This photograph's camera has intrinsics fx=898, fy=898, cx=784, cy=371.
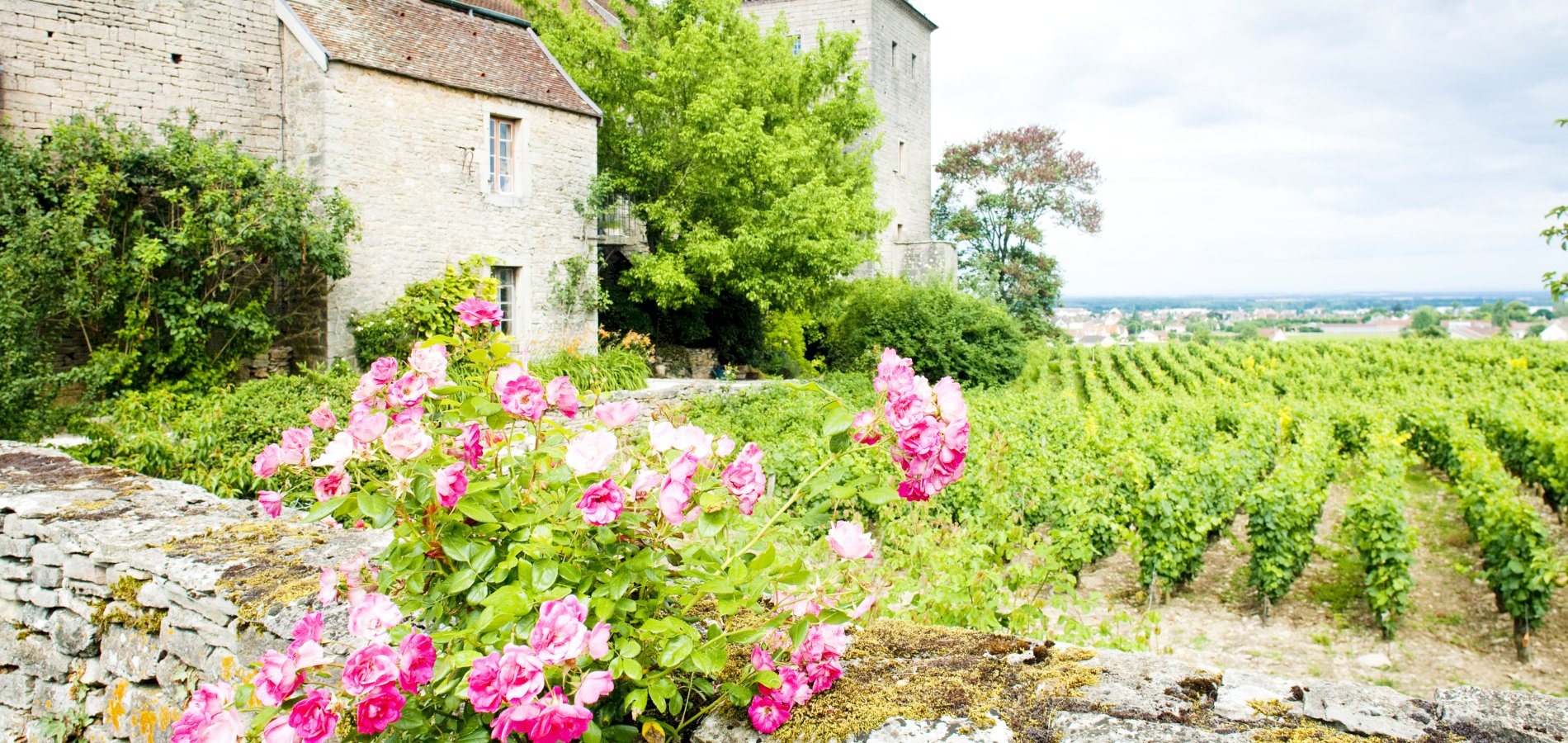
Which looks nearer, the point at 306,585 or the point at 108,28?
the point at 306,585

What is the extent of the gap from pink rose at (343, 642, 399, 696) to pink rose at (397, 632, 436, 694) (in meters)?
0.02

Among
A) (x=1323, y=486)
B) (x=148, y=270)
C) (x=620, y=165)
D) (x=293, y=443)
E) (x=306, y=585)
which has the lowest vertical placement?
Answer: (x=1323, y=486)

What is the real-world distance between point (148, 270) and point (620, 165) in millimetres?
9608

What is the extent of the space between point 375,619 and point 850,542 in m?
0.88

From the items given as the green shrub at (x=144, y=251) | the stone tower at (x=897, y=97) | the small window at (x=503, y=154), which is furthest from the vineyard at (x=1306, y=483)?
the stone tower at (x=897, y=97)

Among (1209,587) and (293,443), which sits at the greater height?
(293,443)

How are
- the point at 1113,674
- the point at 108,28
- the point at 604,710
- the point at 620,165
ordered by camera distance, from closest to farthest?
1. the point at 604,710
2. the point at 1113,674
3. the point at 108,28
4. the point at 620,165

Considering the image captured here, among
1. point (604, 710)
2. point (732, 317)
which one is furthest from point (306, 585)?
point (732, 317)

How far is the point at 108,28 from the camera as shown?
38.8ft

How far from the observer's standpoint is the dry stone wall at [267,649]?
1.82 meters

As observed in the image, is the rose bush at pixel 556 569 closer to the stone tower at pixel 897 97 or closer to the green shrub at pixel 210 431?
the green shrub at pixel 210 431

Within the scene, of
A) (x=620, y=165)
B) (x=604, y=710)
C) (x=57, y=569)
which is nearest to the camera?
(x=604, y=710)

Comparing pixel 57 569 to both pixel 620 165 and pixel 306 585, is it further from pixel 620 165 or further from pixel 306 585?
pixel 620 165

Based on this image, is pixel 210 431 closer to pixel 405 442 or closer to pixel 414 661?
pixel 405 442
